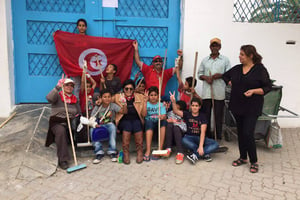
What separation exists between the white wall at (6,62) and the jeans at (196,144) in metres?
3.30

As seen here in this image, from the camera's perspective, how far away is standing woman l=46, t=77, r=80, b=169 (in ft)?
12.4

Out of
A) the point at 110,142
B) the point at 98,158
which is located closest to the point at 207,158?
the point at 110,142

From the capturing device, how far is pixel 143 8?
5.19m

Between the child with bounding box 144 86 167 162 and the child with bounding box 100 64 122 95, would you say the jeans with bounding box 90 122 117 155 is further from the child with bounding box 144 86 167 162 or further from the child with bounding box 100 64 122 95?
the child with bounding box 100 64 122 95

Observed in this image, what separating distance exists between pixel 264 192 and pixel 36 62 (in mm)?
4398

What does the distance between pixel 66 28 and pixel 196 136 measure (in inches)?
122

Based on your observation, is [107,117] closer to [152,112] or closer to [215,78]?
[152,112]

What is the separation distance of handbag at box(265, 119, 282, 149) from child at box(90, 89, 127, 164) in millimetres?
2445

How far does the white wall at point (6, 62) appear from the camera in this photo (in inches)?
186

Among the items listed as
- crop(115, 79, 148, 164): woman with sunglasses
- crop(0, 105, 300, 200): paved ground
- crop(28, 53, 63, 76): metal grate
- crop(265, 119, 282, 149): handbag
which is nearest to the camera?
crop(0, 105, 300, 200): paved ground

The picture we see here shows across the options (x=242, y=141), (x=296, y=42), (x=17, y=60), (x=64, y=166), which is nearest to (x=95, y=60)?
(x=17, y=60)

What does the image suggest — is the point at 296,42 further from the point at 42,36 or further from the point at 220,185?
the point at 42,36

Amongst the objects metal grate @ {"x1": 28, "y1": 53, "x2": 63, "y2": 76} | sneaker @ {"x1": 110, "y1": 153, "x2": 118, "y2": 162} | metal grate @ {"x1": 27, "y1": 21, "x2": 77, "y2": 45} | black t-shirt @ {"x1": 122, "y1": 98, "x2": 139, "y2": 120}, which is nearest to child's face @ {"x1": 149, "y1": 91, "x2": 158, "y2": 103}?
black t-shirt @ {"x1": 122, "y1": 98, "x2": 139, "y2": 120}

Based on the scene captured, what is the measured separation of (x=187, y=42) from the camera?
5207 millimetres
